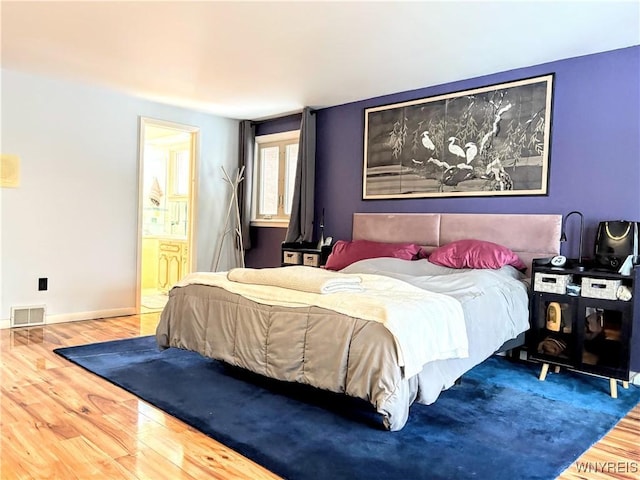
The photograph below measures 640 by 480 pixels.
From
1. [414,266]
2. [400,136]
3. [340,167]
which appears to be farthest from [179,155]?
[414,266]

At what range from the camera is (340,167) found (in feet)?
17.5

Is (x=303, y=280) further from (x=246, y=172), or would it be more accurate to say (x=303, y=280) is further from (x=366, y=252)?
(x=246, y=172)

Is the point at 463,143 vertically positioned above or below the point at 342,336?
above

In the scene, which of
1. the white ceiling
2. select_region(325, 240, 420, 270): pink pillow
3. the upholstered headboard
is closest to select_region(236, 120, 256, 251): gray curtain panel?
the white ceiling

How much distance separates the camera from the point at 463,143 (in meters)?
4.32

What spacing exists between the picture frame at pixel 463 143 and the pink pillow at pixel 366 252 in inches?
23.5

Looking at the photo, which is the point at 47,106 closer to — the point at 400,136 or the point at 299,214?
the point at 299,214

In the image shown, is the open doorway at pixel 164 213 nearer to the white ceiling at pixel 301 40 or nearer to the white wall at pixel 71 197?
the white wall at pixel 71 197

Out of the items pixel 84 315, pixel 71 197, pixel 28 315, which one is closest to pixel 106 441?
pixel 28 315

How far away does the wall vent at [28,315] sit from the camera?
14.8ft

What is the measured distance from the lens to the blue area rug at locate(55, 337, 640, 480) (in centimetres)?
207

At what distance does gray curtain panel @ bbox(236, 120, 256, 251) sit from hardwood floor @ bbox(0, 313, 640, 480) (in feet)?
10.7

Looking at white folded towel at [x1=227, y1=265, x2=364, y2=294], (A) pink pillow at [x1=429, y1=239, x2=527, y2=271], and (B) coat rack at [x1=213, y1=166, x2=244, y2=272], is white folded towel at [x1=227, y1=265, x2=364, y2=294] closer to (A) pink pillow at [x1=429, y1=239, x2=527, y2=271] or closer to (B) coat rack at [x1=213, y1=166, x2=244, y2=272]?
(A) pink pillow at [x1=429, y1=239, x2=527, y2=271]

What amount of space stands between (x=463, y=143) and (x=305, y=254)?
1.97 m
